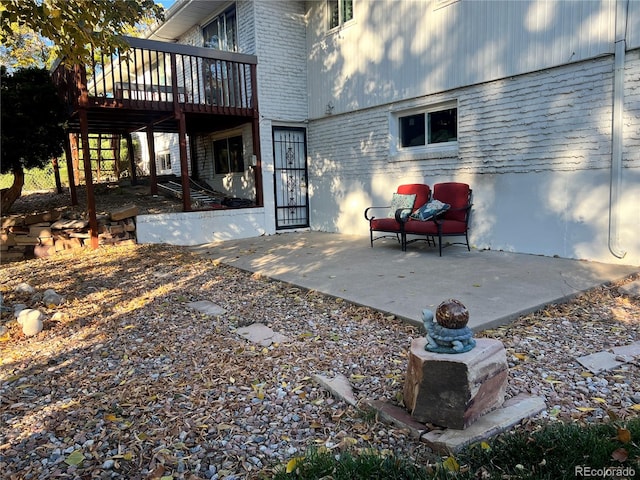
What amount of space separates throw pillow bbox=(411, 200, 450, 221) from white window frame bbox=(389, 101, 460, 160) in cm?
110

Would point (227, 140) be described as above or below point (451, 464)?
above

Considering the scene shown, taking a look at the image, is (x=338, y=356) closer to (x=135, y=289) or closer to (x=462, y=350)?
(x=462, y=350)

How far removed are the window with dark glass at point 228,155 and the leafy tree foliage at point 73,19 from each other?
6.41 m

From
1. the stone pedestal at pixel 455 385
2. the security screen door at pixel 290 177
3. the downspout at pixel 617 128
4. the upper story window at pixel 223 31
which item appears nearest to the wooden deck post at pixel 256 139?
the security screen door at pixel 290 177

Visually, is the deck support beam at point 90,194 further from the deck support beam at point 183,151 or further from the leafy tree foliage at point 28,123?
the deck support beam at point 183,151

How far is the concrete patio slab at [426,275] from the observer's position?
4.01m

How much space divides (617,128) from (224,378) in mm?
5373

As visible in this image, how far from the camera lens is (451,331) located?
6.85 ft

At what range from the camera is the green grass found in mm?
1730

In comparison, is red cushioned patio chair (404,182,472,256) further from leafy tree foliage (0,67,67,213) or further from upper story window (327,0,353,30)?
leafy tree foliage (0,67,67,213)

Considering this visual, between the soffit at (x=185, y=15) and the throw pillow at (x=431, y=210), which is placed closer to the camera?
the throw pillow at (x=431, y=210)

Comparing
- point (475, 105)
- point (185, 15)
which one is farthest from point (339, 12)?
point (185, 15)

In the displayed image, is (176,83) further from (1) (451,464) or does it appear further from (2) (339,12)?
(1) (451,464)

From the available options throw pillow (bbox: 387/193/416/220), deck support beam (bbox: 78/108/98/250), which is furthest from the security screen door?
deck support beam (bbox: 78/108/98/250)
